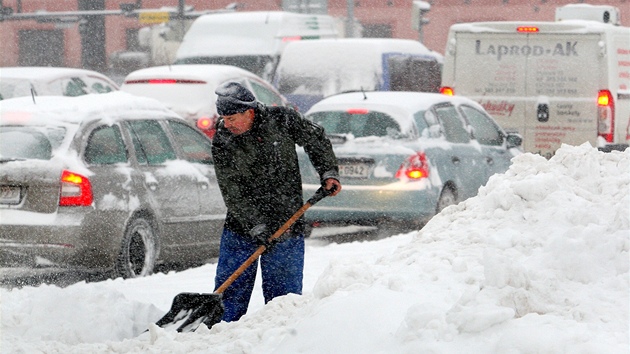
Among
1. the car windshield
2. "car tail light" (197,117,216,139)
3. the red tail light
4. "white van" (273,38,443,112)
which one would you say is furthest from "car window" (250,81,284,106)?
the car windshield

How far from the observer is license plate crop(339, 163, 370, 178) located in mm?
12242

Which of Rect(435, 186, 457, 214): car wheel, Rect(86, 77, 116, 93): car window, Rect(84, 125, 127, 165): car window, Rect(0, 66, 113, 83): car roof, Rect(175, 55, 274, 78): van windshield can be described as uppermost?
Rect(84, 125, 127, 165): car window

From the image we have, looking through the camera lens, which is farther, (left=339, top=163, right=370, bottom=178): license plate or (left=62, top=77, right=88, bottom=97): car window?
(left=62, top=77, right=88, bottom=97): car window

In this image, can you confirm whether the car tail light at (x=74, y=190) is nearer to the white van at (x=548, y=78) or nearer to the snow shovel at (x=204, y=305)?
the snow shovel at (x=204, y=305)

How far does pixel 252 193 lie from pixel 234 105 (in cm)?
50

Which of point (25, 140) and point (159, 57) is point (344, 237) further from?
point (159, 57)

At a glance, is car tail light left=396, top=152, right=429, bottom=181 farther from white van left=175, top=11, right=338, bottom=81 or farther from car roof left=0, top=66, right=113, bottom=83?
white van left=175, top=11, right=338, bottom=81

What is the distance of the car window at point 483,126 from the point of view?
13617 mm

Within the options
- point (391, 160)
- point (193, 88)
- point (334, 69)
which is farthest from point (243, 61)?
point (391, 160)

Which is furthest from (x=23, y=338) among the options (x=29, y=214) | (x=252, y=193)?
(x=29, y=214)

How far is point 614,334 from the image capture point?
16.7 feet

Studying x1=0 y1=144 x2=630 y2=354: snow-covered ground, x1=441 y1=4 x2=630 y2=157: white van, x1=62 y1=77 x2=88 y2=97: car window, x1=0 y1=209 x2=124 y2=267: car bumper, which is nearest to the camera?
x1=0 y1=144 x2=630 y2=354: snow-covered ground

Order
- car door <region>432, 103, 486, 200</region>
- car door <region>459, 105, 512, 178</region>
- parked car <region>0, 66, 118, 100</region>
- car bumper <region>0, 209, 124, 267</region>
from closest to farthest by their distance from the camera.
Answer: car bumper <region>0, 209, 124, 267</region>
car door <region>432, 103, 486, 200</region>
car door <region>459, 105, 512, 178</region>
parked car <region>0, 66, 118, 100</region>

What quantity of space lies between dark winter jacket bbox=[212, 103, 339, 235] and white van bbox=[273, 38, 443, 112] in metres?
11.3
